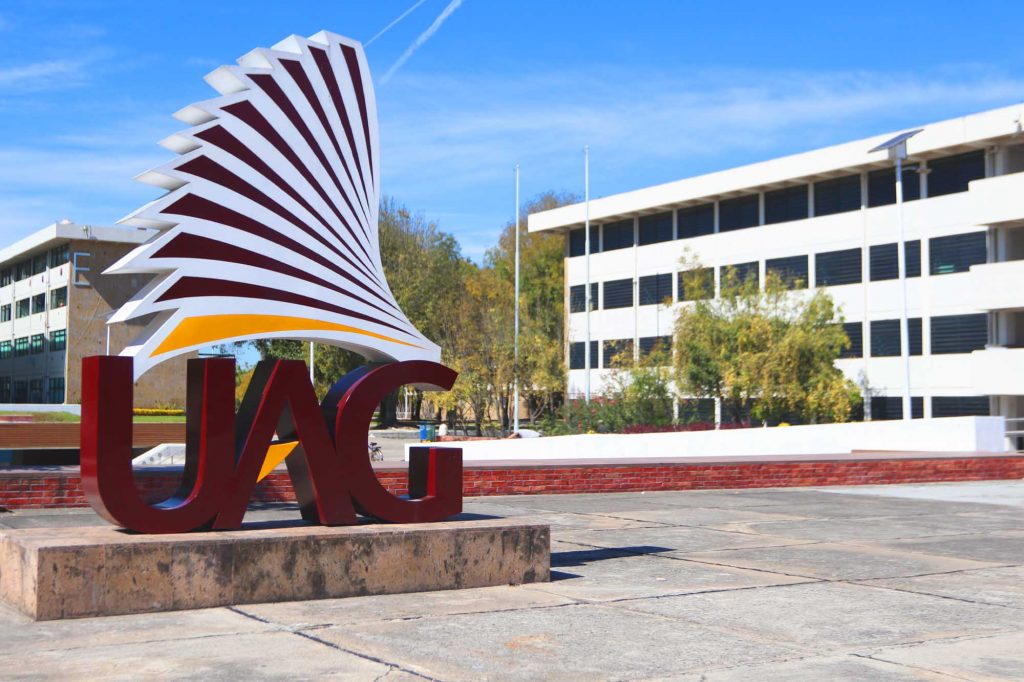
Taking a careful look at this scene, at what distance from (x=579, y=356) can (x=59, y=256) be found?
38652 millimetres

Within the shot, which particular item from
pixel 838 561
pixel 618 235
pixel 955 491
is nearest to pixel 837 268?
pixel 618 235

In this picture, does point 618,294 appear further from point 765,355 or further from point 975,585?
point 975,585

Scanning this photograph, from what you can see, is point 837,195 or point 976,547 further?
point 837,195

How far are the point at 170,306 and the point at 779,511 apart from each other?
12.1 metres

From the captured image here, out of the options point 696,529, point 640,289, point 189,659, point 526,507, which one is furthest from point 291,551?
point 640,289

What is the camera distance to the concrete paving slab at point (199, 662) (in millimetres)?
7070

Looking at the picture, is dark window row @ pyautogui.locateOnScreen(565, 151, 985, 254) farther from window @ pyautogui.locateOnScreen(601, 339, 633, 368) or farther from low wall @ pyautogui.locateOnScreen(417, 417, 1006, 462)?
low wall @ pyautogui.locateOnScreen(417, 417, 1006, 462)

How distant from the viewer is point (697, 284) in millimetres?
44812

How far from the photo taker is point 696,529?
53.1ft

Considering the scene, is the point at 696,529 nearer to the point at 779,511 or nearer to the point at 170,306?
the point at 779,511

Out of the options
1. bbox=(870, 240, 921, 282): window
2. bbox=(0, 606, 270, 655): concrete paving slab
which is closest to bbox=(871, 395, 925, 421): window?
bbox=(870, 240, 921, 282): window

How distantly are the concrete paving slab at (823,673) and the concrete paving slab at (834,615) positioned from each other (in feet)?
1.75

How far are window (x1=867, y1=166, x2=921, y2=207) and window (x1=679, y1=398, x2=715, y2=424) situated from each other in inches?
383

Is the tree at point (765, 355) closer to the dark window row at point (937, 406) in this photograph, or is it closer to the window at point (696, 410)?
the window at point (696, 410)
